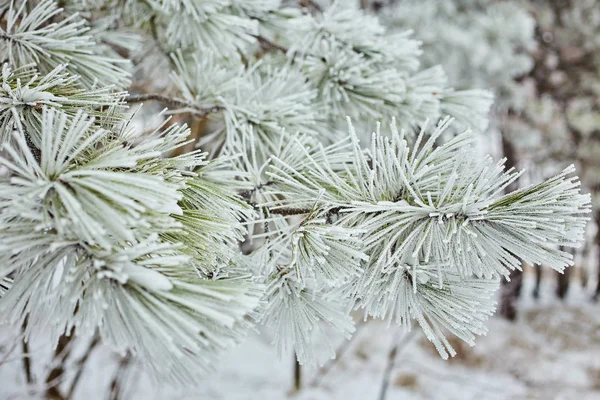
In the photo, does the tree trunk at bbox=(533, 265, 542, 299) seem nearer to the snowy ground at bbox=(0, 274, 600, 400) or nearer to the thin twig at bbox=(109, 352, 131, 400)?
the snowy ground at bbox=(0, 274, 600, 400)

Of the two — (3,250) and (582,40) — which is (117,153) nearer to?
(3,250)

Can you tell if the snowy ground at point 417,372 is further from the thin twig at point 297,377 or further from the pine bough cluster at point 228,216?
the pine bough cluster at point 228,216

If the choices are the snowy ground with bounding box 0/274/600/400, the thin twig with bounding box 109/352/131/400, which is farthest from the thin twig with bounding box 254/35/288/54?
the snowy ground with bounding box 0/274/600/400

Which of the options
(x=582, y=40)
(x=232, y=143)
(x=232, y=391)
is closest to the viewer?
(x=232, y=143)

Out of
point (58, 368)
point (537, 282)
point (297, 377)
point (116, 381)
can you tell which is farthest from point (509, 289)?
point (58, 368)

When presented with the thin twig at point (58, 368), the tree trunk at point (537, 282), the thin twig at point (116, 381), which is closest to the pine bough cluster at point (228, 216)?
the thin twig at point (58, 368)

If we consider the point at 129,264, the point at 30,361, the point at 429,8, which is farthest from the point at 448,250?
the point at 429,8

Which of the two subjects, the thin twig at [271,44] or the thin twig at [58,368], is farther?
the thin twig at [58,368]

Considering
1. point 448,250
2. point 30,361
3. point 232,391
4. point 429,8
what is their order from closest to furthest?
point 448,250 < point 30,361 < point 232,391 < point 429,8

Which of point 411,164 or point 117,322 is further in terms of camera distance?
point 411,164
